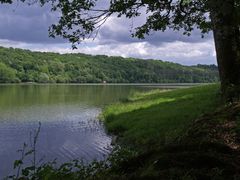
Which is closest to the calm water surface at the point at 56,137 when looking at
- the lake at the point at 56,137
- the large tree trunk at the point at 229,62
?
the lake at the point at 56,137

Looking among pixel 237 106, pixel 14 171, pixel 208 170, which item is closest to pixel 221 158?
pixel 208 170

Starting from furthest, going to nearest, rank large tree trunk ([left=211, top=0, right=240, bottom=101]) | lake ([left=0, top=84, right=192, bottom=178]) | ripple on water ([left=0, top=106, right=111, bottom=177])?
ripple on water ([left=0, top=106, right=111, bottom=177]), lake ([left=0, top=84, right=192, bottom=178]), large tree trunk ([left=211, top=0, right=240, bottom=101])

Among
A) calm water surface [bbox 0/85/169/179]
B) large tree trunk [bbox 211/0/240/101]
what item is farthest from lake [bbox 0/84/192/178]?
large tree trunk [bbox 211/0/240/101]

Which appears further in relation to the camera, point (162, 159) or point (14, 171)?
point (14, 171)

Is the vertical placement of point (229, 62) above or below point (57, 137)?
above

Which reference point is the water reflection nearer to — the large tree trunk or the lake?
the lake

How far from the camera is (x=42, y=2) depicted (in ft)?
41.2

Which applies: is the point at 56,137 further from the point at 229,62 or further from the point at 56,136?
the point at 229,62

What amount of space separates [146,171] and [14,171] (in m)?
10.7

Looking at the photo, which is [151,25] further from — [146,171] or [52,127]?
[52,127]

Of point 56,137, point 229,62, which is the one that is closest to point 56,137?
point 56,137

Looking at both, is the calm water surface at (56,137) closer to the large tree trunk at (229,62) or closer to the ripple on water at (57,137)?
the ripple on water at (57,137)

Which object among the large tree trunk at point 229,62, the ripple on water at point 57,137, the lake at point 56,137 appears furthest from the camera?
the ripple on water at point 57,137

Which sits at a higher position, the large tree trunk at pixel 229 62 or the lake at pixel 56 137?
the large tree trunk at pixel 229 62
